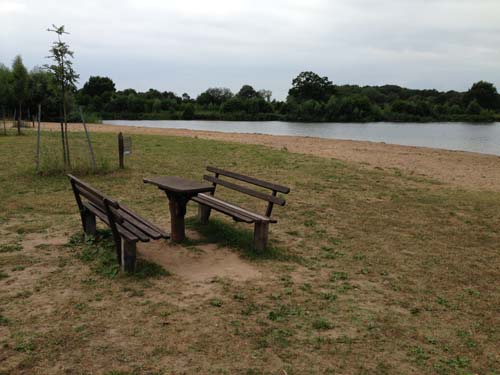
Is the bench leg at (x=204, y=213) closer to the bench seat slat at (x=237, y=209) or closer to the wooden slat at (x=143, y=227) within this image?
the bench seat slat at (x=237, y=209)

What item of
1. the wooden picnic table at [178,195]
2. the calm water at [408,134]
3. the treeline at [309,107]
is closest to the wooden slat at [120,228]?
the wooden picnic table at [178,195]

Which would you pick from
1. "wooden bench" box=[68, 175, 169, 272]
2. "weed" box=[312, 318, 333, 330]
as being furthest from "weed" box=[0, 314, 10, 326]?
"weed" box=[312, 318, 333, 330]

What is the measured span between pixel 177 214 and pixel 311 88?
344ft

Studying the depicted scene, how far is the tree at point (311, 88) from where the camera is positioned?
4188 inches

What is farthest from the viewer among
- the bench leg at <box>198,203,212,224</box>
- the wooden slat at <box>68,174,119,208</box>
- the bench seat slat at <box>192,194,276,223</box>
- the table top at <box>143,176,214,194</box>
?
the bench leg at <box>198,203,212,224</box>

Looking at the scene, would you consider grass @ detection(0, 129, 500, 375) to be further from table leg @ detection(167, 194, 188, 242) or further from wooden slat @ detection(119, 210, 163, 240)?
wooden slat @ detection(119, 210, 163, 240)

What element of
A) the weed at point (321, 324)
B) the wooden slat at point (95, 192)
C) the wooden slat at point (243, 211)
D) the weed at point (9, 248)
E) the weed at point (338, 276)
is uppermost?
the wooden slat at point (95, 192)

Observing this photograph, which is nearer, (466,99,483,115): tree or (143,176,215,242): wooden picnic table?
(143,176,215,242): wooden picnic table

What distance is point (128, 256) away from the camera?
15.3 feet

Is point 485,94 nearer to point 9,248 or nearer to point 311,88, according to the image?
point 311,88

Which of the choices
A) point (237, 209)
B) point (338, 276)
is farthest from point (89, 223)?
point (338, 276)

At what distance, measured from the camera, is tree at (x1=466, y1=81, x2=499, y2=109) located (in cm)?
9836

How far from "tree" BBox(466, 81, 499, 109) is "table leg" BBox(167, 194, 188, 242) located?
107 meters

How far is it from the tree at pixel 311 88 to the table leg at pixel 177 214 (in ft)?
332
